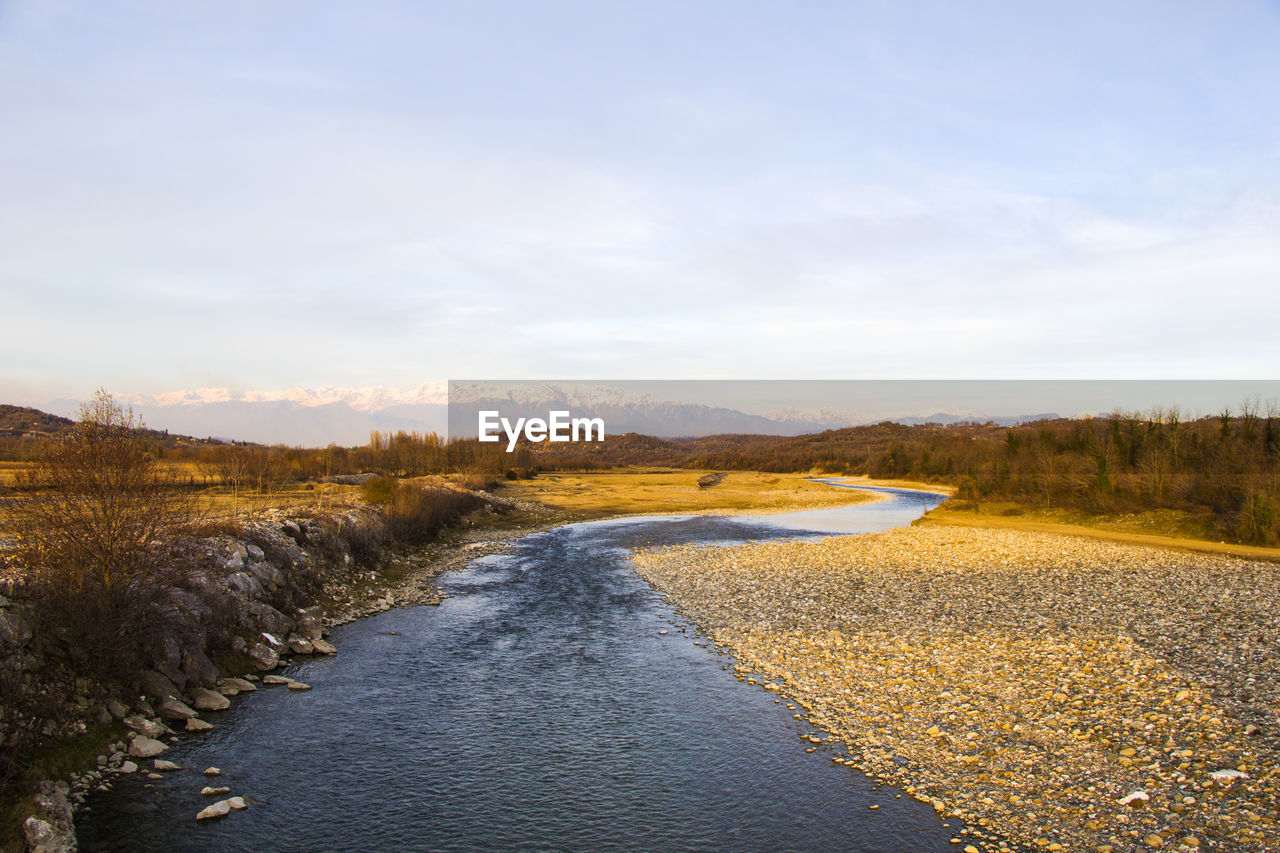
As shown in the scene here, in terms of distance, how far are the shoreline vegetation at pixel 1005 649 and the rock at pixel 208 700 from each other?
232 cm

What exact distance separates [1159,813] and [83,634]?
22254 mm

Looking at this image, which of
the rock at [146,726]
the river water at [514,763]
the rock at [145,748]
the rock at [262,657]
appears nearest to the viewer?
the river water at [514,763]

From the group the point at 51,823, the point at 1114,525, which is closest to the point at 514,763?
the point at 51,823

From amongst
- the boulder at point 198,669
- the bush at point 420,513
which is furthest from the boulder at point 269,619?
the bush at point 420,513

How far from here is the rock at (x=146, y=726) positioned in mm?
14727

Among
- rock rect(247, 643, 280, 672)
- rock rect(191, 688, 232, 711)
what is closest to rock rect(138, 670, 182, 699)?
rock rect(191, 688, 232, 711)

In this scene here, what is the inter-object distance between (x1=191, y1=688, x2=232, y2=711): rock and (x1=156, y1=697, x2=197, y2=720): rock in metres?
0.70

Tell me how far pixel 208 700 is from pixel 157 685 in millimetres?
1242

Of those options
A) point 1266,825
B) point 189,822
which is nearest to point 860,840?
point 1266,825

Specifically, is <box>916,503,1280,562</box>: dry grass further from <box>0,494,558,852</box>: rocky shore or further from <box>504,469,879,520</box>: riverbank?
<box>0,494,558,852</box>: rocky shore

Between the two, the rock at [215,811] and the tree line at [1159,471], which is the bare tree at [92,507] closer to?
the rock at [215,811]

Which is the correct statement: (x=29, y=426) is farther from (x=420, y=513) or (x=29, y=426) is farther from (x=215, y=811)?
(x=215, y=811)

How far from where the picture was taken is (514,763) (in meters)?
14.4

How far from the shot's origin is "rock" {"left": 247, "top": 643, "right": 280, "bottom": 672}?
66.8 ft
